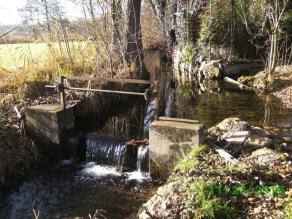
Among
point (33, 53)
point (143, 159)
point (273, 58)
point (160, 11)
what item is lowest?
point (143, 159)

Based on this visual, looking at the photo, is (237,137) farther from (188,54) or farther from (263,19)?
(188,54)

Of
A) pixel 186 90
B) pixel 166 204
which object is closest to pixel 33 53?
pixel 186 90

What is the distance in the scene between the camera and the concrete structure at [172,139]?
18.1ft

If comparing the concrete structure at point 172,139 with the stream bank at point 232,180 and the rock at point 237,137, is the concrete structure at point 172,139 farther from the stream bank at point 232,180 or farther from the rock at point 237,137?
the rock at point 237,137

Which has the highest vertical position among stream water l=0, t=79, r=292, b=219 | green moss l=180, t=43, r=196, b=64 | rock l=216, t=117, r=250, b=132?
green moss l=180, t=43, r=196, b=64

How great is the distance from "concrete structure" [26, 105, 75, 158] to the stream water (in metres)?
0.41

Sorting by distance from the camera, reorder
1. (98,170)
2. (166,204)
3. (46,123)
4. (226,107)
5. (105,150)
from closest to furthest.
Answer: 1. (166,204)
2. (98,170)
3. (105,150)
4. (46,123)
5. (226,107)

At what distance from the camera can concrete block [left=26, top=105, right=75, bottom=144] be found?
7004 millimetres

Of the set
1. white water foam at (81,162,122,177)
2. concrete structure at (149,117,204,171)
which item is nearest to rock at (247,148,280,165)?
concrete structure at (149,117,204,171)

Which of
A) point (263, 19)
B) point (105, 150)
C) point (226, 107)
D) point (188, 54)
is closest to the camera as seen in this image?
point (105, 150)

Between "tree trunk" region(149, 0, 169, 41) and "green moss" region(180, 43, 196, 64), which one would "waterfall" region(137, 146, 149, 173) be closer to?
"green moss" region(180, 43, 196, 64)

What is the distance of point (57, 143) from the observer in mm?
7098

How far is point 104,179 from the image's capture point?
6254 millimetres

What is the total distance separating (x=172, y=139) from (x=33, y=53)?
6353 millimetres
